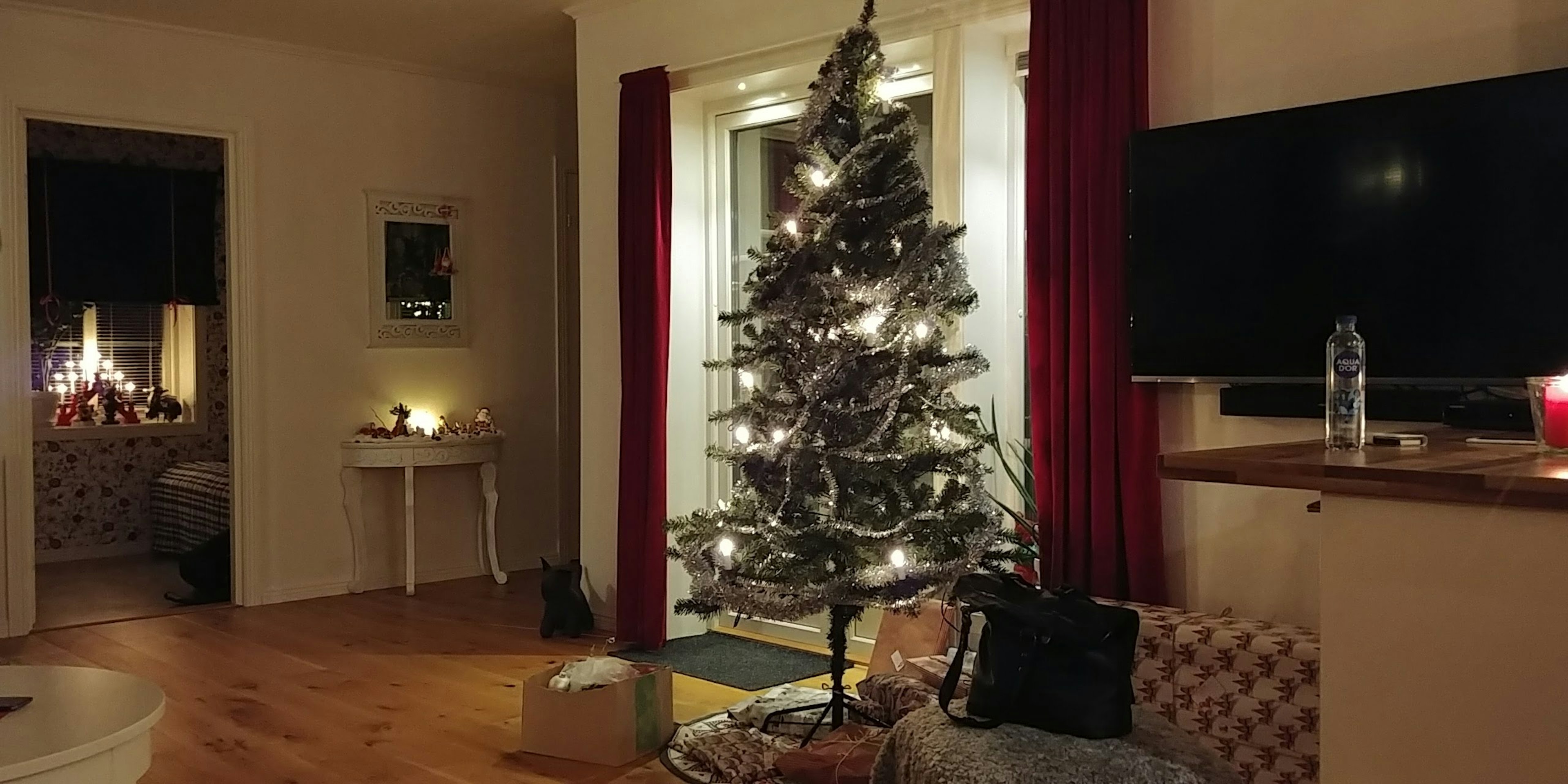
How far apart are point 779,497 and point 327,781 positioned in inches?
55.0

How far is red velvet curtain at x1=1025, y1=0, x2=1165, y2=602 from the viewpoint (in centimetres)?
332

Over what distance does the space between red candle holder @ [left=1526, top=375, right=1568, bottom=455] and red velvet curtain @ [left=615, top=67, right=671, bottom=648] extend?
3.29 m

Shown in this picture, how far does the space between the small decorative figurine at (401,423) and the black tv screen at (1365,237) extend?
154 inches

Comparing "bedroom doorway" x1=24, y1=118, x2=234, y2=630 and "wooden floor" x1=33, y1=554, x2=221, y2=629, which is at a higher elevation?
"bedroom doorway" x1=24, y1=118, x2=234, y2=630

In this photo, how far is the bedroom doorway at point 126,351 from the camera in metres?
6.95

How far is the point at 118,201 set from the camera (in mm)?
7078

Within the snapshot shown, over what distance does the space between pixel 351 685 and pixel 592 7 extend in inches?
110

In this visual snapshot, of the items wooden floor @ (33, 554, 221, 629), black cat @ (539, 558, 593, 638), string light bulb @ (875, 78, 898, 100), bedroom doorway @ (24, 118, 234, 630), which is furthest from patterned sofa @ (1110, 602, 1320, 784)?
bedroom doorway @ (24, 118, 234, 630)

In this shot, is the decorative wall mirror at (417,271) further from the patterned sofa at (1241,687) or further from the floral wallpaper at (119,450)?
the patterned sofa at (1241,687)

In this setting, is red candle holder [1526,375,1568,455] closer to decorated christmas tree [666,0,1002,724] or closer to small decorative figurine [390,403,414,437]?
decorated christmas tree [666,0,1002,724]

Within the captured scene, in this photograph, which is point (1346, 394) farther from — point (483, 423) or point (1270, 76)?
point (483, 423)

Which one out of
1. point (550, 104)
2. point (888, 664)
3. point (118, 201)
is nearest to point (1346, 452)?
point (888, 664)

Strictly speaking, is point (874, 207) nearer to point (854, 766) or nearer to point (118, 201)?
point (854, 766)

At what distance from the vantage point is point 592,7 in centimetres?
522
